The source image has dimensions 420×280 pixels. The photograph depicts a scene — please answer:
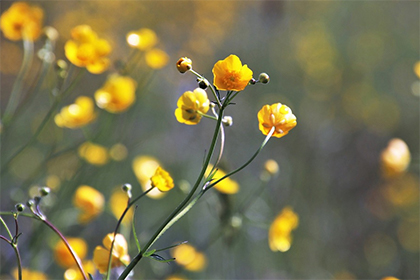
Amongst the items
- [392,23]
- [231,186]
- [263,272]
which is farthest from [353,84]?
[231,186]

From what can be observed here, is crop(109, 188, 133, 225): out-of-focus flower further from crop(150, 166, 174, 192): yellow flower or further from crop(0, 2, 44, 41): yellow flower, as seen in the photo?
crop(150, 166, 174, 192): yellow flower

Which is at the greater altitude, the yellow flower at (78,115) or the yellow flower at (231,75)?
the yellow flower at (231,75)

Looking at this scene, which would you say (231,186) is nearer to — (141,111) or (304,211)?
(304,211)

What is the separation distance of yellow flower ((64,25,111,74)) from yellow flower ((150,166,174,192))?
1.65 ft

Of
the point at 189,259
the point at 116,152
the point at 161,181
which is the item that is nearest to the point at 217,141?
the point at 116,152

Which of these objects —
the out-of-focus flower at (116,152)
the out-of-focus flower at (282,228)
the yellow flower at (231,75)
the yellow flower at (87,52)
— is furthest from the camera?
the out-of-focus flower at (116,152)

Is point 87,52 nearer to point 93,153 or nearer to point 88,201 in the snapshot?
point 88,201

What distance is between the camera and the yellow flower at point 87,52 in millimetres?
1308

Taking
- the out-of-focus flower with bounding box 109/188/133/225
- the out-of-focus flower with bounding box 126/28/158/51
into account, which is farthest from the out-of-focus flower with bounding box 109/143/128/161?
the out-of-focus flower with bounding box 126/28/158/51

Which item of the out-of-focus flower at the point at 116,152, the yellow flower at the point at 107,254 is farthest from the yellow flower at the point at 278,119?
the out-of-focus flower at the point at 116,152

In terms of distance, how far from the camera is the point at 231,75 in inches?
31.9

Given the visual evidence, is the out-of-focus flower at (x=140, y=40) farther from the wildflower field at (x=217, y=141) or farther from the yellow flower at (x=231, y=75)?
the yellow flower at (x=231, y=75)

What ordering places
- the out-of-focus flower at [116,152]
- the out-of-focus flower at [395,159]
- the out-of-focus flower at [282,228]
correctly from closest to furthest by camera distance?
1. the out-of-focus flower at [282,228]
2. the out-of-focus flower at [395,159]
3. the out-of-focus flower at [116,152]

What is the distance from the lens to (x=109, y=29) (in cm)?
432
